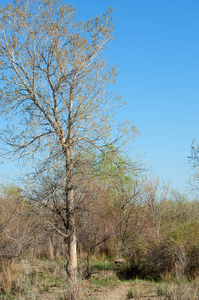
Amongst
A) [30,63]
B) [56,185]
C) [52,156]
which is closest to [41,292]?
[56,185]

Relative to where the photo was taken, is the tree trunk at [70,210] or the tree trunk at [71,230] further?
the tree trunk at [71,230]

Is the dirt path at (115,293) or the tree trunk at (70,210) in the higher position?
the tree trunk at (70,210)

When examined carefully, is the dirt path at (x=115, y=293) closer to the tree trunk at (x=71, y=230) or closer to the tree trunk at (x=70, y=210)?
the tree trunk at (x=70, y=210)

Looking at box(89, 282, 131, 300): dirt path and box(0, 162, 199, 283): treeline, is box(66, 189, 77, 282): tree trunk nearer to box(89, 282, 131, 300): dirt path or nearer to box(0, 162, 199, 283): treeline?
box(0, 162, 199, 283): treeline

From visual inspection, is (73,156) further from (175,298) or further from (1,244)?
(175,298)

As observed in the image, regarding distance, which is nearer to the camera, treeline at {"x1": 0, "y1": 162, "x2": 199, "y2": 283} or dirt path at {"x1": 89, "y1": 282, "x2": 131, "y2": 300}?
dirt path at {"x1": 89, "y1": 282, "x2": 131, "y2": 300}

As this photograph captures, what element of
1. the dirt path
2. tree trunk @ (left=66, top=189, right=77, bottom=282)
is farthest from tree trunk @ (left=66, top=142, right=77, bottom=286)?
the dirt path

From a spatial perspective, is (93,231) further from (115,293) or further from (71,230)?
(115,293)

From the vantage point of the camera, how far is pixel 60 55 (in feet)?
48.4

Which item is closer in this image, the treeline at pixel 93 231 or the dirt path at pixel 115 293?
the dirt path at pixel 115 293

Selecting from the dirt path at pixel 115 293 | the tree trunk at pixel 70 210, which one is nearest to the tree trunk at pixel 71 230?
the tree trunk at pixel 70 210

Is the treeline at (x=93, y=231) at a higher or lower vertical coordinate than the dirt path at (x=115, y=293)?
higher

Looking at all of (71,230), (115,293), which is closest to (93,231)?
(71,230)

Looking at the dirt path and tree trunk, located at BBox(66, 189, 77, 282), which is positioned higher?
tree trunk, located at BBox(66, 189, 77, 282)
